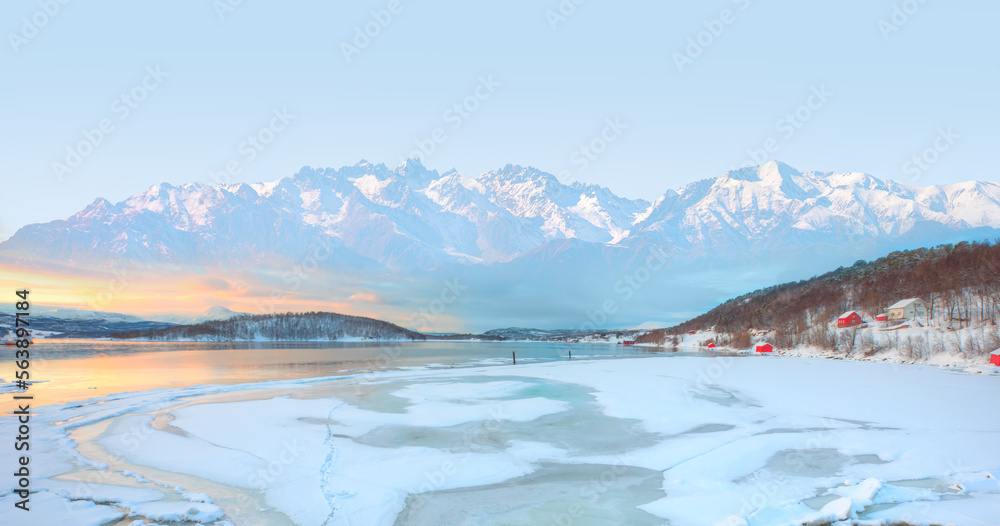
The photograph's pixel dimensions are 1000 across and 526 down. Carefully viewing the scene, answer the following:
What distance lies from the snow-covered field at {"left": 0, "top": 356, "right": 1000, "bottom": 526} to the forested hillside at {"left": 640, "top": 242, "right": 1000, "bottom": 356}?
148ft

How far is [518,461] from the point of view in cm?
1262

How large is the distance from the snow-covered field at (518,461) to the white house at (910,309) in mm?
61124

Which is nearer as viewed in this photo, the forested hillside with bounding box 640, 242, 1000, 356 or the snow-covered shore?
the snow-covered shore

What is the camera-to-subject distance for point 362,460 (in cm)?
1260

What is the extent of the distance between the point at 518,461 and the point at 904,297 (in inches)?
3762

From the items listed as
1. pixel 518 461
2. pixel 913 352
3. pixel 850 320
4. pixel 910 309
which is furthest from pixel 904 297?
pixel 518 461

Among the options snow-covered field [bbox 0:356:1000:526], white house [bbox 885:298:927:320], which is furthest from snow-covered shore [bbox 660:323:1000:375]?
snow-covered field [bbox 0:356:1000:526]

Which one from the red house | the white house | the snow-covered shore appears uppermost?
the white house

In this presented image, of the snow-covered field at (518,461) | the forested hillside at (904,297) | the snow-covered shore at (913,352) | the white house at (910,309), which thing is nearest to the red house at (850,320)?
the forested hillside at (904,297)

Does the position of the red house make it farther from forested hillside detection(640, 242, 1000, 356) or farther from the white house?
the white house

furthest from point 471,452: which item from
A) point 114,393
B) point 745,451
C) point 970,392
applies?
point 970,392

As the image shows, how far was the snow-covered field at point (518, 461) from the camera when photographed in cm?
896

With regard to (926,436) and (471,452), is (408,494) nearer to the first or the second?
(471,452)

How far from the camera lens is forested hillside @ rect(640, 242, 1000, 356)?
5672cm
